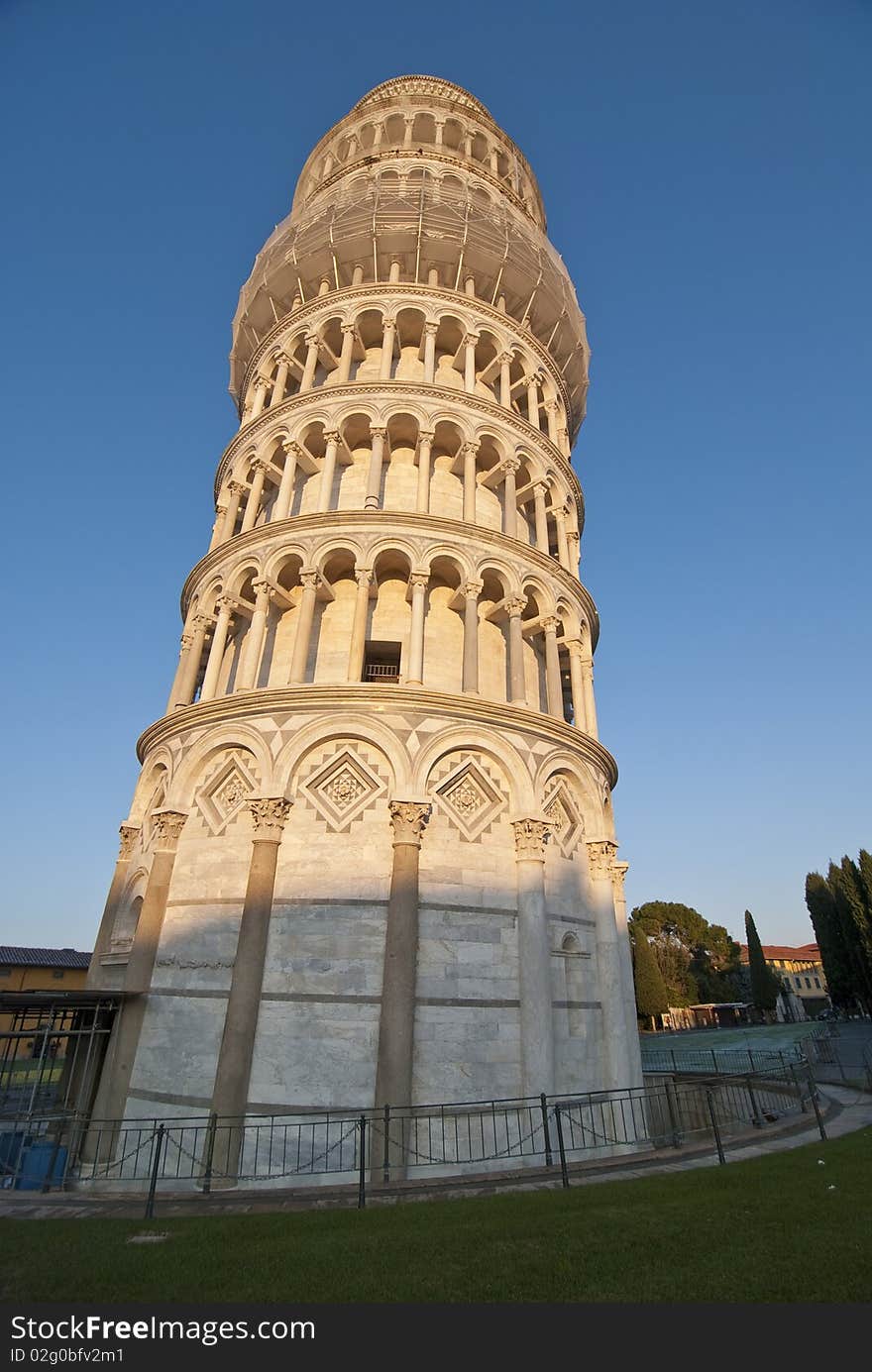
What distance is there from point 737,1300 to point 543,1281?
1.62 meters

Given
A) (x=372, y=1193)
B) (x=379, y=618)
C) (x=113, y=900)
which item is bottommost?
(x=372, y=1193)

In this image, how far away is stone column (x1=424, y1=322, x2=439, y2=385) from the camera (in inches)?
859

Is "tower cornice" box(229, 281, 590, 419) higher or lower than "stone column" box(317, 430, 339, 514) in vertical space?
higher

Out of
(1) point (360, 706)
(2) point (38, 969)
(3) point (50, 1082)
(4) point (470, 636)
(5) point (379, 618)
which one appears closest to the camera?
(3) point (50, 1082)

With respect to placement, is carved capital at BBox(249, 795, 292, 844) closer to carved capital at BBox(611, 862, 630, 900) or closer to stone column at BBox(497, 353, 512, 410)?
carved capital at BBox(611, 862, 630, 900)

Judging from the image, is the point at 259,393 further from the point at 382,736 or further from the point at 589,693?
the point at 589,693

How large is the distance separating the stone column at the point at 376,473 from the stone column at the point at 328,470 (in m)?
1.18

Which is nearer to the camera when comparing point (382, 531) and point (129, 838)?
point (129, 838)

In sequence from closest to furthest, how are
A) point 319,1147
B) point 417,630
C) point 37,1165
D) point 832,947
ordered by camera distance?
point 319,1147, point 37,1165, point 417,630, point 832,947

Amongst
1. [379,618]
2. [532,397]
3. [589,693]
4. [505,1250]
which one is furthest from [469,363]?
[505,1250]

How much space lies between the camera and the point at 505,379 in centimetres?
2336

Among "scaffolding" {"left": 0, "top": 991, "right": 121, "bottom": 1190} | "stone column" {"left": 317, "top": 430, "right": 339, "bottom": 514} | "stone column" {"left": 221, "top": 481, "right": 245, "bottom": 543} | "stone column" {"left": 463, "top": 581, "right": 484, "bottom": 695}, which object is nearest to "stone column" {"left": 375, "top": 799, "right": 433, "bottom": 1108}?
"stone column" {"left": 463, "top": 581, "right": 484, "bottom": 695}

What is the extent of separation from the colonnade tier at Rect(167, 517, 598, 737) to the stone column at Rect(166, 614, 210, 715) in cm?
4

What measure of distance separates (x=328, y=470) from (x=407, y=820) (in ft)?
37.5
